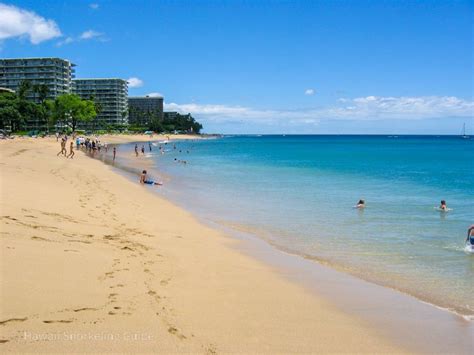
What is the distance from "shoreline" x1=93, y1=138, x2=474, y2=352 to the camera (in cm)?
621

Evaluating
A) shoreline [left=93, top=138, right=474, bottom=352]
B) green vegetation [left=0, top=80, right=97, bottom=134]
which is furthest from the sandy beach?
green vegetation [left=0, top=80, right=97, bottom=134]

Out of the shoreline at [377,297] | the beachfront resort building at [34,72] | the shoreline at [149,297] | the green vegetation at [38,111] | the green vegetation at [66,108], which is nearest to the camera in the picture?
the shoreline at [149,297]

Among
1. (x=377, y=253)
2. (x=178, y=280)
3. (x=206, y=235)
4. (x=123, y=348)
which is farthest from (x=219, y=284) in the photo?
(x=377, y=253)

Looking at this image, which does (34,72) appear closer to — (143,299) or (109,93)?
(109,93)

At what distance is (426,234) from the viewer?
14.5 m

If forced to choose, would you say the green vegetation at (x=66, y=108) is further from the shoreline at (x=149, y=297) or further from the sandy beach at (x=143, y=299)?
the sandy beach at (x=143, y=299)

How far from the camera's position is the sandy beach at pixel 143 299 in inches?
197

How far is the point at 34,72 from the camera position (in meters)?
141

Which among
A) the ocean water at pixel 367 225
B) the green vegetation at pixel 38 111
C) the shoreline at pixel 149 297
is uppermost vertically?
the green vegetation at pixel 38 111

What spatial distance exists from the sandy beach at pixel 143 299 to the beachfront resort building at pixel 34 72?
145 meters

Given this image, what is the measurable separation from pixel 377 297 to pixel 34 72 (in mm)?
155801

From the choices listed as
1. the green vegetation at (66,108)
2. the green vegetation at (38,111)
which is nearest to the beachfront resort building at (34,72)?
the green vegetation at (38,111)

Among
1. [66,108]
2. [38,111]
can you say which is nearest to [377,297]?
[38,111]

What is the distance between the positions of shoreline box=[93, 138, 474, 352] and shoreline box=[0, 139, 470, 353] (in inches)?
10.1
